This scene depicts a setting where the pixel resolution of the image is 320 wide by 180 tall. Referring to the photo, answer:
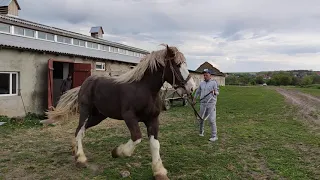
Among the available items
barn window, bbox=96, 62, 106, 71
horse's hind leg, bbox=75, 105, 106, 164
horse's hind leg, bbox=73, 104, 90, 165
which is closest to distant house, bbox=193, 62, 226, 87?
barn window, bbox=96, 62, 106, 71

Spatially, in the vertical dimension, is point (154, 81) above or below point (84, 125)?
above

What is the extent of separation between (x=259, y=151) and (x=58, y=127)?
585 centimetres

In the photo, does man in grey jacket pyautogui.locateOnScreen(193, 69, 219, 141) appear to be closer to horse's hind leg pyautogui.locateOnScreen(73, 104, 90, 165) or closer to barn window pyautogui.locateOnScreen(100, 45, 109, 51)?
horse's hind leg pyautogui.locateOnScreen(73, 104, 90, 165)

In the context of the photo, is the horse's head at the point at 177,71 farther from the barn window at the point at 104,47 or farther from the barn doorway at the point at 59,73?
the barn window at the point at 104,47

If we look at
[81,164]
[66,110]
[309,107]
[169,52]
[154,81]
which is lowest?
[309,107]

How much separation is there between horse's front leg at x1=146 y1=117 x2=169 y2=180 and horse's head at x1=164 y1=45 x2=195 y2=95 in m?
0.63

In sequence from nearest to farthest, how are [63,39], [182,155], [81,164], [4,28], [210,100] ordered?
[81,164], [182,155], [210,100], [4,28], [63,39]

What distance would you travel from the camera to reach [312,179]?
4473 millimetres

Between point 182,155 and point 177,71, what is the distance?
6.69ft

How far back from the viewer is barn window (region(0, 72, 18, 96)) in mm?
10812

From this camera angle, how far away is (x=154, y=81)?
4480 millimetres

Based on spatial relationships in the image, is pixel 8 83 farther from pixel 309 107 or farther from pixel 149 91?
pixel 309 107

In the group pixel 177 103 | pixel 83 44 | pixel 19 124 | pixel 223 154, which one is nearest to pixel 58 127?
pixel 19 124

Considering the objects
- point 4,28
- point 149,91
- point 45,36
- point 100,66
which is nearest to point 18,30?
point 4,28
